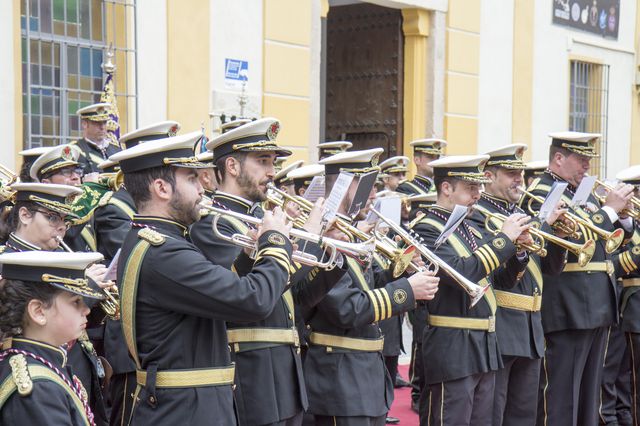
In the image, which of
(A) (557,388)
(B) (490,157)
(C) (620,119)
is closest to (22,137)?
(B) (490,157)

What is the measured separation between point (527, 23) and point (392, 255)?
9.54 meters

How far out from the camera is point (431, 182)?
1013 centimetres

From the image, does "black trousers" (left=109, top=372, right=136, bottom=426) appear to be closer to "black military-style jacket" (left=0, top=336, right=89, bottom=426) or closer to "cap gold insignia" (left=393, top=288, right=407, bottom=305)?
"cap gold insignia" (left=393, top=288, right=407, bottom=305)

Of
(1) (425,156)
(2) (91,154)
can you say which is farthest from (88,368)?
(1) (425,156)

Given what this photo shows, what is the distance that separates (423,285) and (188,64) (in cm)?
544

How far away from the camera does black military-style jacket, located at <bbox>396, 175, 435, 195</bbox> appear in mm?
9883

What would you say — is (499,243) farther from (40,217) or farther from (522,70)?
(522,70)

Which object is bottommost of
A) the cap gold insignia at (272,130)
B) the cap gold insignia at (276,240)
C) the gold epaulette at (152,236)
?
the cap gold insignia at (276,240)

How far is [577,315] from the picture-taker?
22.0 feet

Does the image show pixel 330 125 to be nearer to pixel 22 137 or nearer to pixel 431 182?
pixel 431 182

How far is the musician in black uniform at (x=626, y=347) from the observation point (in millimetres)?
7423

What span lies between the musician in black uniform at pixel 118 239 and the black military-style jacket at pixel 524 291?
2193mm

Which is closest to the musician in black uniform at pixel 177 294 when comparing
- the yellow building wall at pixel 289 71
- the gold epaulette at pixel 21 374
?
the gold epaulette at pixel 21 374

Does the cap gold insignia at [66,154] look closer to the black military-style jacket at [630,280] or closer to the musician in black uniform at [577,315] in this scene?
the musician in black uniform at [577,315]
